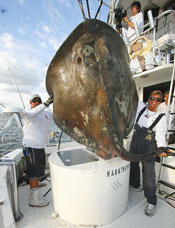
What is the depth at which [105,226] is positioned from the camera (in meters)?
1.94

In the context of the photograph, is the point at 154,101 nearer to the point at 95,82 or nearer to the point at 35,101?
the point at 95,82

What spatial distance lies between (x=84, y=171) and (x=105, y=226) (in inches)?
35.9

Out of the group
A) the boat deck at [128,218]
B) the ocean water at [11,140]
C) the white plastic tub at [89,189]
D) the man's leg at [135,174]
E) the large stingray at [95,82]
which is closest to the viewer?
the large stingray at [95,82]

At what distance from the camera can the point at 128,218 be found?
210cm

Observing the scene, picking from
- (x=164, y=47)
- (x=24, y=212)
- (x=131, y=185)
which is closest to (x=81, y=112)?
(x=24, y=212)

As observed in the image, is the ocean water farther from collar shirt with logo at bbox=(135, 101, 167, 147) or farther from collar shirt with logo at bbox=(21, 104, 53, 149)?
collar shirt with logo at bbox=(135, 101, 167, 147)

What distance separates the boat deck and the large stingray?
125 centimetres

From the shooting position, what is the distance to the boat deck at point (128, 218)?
1990mm

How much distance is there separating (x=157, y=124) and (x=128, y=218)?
155 cm

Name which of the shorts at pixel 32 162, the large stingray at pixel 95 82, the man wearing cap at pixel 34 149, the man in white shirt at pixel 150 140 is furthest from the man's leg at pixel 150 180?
the shorts at pixel 32 162

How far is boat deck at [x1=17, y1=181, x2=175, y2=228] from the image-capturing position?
1990 mm

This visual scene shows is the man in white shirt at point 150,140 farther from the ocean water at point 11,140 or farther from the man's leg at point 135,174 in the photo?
the ocean water at point 11,140

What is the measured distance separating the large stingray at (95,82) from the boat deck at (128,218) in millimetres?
1250

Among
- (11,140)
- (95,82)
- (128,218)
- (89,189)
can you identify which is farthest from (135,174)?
(11,140)
